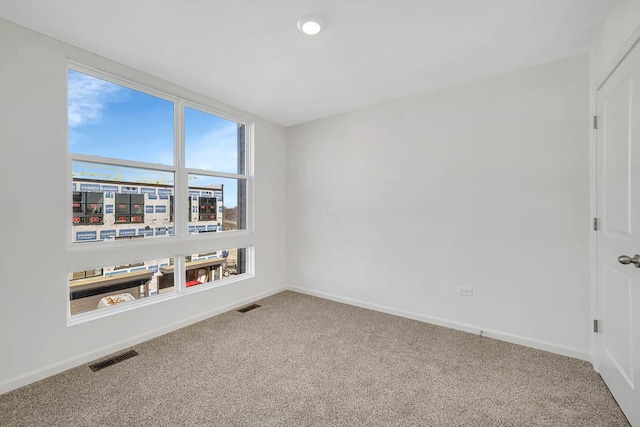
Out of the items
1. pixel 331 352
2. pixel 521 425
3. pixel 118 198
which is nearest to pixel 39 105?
pixel 118 198

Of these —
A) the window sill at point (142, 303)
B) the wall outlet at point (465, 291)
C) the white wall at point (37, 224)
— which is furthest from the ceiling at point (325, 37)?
the window sill at point (142, 303)

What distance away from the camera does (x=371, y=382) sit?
207 centimetres

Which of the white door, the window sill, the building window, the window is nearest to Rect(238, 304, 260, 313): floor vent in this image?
the window sill

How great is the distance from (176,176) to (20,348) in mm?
1841

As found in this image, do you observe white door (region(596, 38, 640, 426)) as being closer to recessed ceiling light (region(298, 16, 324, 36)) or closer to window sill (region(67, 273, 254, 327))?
recessed ceiling light (region(298, 16, 324, 36))

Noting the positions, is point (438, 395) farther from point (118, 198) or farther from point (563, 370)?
point (118, 198)

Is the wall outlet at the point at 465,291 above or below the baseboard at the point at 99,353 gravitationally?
above

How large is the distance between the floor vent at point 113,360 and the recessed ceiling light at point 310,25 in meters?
3.06

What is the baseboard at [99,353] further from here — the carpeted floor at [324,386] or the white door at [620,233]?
the white door at [620,233]

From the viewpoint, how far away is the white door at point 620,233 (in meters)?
1.58

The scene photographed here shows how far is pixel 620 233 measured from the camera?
179cm

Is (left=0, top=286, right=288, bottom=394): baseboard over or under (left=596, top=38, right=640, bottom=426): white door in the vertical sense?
under

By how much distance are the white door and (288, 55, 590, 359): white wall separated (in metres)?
0.30

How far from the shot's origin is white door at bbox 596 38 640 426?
62.0 inches
